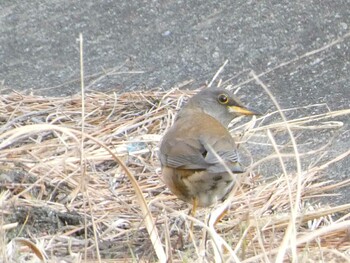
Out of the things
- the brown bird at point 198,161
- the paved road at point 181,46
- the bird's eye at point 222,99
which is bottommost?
the brown bird at point 198,161

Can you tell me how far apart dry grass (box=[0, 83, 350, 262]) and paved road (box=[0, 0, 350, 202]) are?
466mm

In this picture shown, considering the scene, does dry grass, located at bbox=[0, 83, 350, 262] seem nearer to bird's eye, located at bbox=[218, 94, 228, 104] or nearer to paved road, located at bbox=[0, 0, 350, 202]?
bird's eye, located at bbox=[218, 94, 228, 104]

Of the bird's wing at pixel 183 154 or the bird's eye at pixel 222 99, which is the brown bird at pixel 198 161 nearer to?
the bird's wing at pixel 183 154

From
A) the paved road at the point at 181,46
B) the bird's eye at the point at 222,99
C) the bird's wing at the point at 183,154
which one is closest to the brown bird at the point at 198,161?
the bird's wing at the point at 183,154

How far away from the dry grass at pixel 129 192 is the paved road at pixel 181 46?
466mm

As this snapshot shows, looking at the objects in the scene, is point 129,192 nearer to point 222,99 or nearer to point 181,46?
point 222,99

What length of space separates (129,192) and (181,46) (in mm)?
2560

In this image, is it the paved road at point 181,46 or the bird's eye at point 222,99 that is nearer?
the bird's eye at point 222,99

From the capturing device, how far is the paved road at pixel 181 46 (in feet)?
25.8

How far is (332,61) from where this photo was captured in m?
Result: 8.00

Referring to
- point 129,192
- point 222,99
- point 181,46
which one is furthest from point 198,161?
point 181,46

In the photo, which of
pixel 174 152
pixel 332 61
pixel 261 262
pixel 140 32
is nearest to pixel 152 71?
pixel 140 32

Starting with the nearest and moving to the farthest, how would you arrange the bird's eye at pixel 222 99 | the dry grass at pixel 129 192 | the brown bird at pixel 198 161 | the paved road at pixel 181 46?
the dry grass at pixel 129 192 < the brown bird at pixel 198 161 < the bird's eye at pixel 222 99 < the paved road at pixel 181 46

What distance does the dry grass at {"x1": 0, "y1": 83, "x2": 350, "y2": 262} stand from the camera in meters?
4.59
